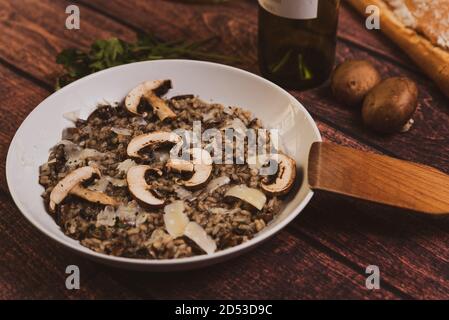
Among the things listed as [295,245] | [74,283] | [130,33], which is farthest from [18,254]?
[130,33]

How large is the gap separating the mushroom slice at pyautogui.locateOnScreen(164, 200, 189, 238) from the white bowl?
11cm

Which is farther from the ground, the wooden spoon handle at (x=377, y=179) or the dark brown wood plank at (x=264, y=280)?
the wooden spoon handle at (x=377, y=179)

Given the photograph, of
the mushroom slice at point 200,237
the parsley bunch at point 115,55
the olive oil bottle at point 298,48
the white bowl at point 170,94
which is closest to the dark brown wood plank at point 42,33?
the parsley bunch at point 115,55

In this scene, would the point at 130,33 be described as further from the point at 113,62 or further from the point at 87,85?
the point at 87,85

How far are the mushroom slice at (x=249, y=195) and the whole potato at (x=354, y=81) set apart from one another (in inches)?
21.8

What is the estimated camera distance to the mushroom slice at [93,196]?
4.42 feet

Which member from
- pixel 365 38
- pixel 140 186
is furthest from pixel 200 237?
pixel 365 38

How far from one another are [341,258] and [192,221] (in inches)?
13.6

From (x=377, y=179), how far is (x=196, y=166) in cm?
42

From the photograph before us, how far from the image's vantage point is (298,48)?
6.12 ft

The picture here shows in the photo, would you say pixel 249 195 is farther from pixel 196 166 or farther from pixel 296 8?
pixel 296 8

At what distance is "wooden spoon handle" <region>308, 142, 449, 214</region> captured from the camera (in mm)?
1332

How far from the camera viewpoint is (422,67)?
6.40 feet

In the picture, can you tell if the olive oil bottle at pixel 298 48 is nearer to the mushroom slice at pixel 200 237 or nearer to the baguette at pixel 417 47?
the baguette at pixel 417 47
